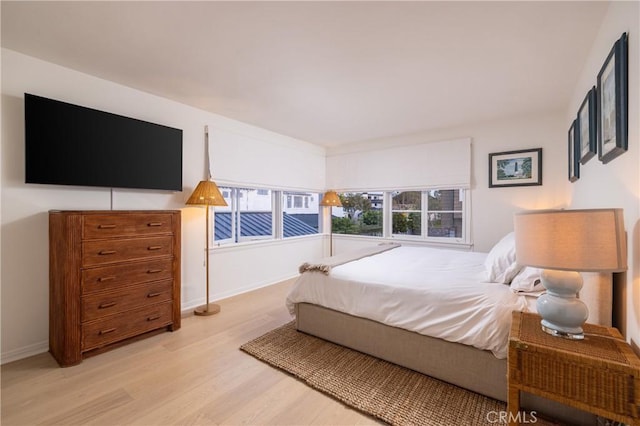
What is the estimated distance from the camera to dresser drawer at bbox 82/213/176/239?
228cm

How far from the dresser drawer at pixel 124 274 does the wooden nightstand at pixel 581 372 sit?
112 inches

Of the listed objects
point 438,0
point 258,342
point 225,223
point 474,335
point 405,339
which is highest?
point 438,0

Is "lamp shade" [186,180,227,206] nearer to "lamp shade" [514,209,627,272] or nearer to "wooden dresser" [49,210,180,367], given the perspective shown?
"wooden dresser" [49,210,180,367]

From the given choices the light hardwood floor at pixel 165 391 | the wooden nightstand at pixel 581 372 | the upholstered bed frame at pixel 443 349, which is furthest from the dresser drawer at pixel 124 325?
the wooden nightstand at pixel 581 372

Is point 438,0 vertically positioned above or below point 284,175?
above

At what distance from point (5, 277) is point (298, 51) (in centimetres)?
293

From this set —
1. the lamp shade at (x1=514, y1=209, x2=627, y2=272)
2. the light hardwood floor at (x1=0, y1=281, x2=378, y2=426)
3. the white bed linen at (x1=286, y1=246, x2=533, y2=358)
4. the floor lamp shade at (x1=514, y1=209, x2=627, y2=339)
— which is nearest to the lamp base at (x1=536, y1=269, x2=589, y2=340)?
the floor lamp shade at (x1=514, y1=209, x2=627, y2=339)

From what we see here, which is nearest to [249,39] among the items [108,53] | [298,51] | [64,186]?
[298,51]

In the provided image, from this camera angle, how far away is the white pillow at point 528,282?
1.89 meters

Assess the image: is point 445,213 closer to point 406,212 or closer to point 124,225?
point 406,212

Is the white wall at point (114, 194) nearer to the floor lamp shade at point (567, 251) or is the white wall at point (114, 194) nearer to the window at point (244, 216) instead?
the window at point (244, 216)

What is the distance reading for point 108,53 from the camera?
224 cm

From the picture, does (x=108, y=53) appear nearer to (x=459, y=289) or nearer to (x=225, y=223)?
(x=225, y=223)

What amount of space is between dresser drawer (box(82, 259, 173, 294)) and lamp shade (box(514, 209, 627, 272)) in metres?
2.95
